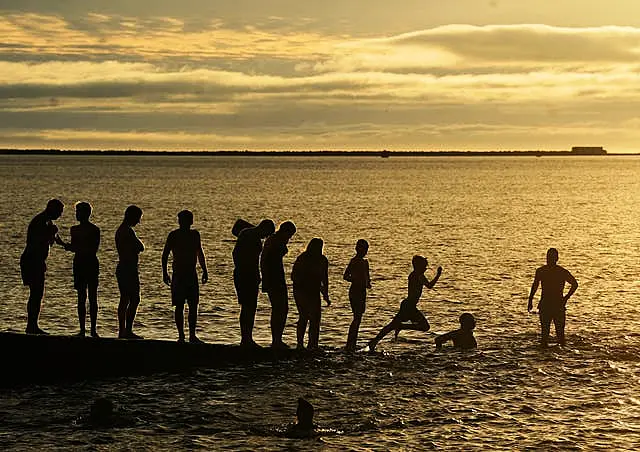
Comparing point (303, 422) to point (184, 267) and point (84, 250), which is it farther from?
point (84, 250)

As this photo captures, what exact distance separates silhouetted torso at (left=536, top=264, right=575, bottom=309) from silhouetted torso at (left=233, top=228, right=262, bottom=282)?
574cm

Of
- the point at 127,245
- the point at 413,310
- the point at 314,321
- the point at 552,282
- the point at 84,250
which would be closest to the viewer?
the point at 127,245

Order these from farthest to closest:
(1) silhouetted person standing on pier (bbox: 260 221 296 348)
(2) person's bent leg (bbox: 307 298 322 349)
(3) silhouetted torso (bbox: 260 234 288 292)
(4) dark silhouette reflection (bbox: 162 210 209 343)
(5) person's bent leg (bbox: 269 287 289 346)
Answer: (2) person's bent leg (bbox: 307 298 322 349) → (5) person's bent leg (bbox: 269 287 289 346) → (3) silhouetted torso (bbox: 260 234 288 292) → (1) silhouetted person standing on pier (bbox: 260 221 296 348) → (4) dark silhouette reflection (bbox: 162 210 209 343)

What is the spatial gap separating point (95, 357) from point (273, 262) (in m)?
3.35

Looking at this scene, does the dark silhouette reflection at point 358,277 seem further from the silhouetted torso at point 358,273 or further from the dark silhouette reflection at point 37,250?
the dark silhouette reflection at point 37,250

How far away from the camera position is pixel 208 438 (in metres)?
13.4

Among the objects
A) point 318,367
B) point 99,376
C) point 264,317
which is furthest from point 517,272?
point 99,376

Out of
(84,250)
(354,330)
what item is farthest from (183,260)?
(354,330)

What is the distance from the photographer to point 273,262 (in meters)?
16.6

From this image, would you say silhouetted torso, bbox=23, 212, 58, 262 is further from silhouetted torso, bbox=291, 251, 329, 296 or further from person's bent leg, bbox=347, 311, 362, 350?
person's bent leg, bbox=347, 311, 362, 350

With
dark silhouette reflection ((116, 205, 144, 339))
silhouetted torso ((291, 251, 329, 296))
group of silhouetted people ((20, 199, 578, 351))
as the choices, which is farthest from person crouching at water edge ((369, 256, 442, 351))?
dark silhouette reflection ((116, 205, 144, 339))

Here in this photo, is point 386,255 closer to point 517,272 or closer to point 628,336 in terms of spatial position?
point 517,272

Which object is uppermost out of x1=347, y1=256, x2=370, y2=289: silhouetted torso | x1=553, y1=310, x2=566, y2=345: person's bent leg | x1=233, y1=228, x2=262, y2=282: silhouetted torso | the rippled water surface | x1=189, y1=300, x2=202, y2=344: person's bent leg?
x1=233, y1=228, x2=262, y2=282: silhouetted torso

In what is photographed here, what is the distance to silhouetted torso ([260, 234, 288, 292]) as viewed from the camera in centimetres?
1650
